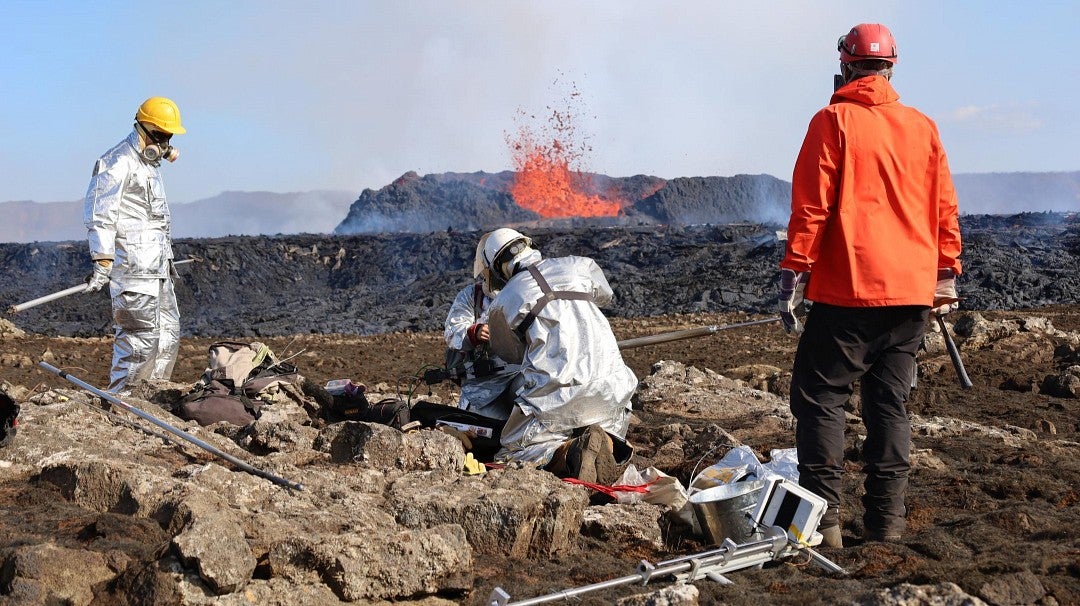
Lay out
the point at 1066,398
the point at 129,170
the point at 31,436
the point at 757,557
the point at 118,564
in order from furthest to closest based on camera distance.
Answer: the point at 1066,398 < the point at 129,170 < the point at 31,436 < the point at 757,557 < the point at 118,564

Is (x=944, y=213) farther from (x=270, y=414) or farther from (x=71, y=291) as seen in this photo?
(x=71, y=291)

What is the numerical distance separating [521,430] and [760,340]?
9.12 metres

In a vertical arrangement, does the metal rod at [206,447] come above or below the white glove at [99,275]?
below

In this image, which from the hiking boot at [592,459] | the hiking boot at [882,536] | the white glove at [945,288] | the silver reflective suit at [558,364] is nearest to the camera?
the hiking boot at [882,536]

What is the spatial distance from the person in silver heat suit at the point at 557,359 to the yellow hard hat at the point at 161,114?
3.20 meters

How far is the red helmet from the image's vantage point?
4457 millimetres

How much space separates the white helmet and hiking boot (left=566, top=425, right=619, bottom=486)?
4.41 ft

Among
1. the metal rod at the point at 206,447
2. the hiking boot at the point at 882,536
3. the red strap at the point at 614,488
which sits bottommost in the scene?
the hiking boot at the point at 882,536

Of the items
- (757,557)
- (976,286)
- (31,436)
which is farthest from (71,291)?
(976,286)

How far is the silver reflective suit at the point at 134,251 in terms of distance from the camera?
764 cm

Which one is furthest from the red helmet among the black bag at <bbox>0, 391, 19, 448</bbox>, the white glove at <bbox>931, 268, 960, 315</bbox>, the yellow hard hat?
the yellow hard hat

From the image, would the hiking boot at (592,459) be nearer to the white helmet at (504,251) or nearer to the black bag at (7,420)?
the white helmet at (504,251)

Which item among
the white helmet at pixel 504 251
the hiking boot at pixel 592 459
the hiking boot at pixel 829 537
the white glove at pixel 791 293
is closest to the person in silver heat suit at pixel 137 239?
the white helmet at pixel 504 251

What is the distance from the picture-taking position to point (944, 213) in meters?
4.57
